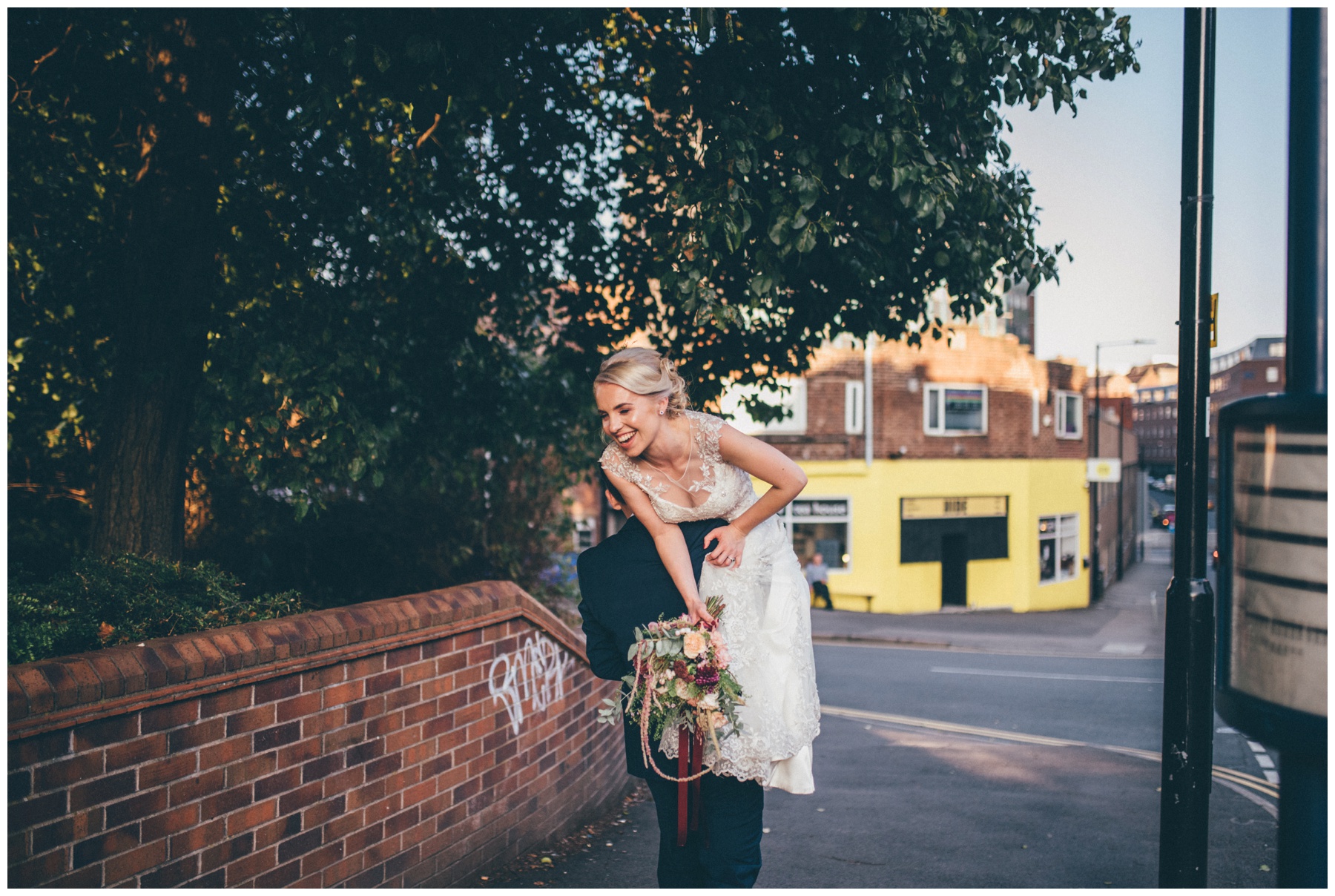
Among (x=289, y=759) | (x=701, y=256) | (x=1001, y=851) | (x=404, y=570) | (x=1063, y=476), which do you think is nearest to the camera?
(x=289, y=759)

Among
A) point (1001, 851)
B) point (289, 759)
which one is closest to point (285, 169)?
point (289, 759)

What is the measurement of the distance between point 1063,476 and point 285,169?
1141 inches

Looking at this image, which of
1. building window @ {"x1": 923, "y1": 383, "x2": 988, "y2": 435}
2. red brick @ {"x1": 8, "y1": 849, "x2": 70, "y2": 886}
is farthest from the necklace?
building window @ {"x1": 923, "y1": 383, "x2": 988, "y2": 435}

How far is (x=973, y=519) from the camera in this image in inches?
1070

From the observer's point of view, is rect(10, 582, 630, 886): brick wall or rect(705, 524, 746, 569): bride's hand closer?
rect(10, 582, 630, 886): brick wall

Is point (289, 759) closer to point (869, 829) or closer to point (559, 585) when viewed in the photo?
point (869, 829)

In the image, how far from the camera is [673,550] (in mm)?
3051

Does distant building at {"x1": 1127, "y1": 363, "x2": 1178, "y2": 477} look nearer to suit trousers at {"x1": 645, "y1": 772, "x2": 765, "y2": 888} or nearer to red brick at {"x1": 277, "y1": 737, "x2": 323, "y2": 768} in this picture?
suit trousers at {"x1": 645, "y1": 772, "x2": 765, "y2": 888}

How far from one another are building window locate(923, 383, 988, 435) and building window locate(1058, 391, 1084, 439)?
13.9 ft

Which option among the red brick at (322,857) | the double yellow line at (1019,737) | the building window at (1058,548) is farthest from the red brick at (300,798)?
the building window at (1058,548)

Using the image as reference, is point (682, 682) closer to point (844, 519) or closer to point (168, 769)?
point (168, 769)

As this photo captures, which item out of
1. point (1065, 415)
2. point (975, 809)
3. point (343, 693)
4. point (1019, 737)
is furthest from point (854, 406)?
point (343, 693)

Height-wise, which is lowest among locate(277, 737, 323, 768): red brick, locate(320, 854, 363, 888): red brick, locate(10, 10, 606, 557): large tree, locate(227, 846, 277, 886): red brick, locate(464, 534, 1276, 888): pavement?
locate(464, 534, 1276, 888): pavement

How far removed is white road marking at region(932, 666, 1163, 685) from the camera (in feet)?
47.3
